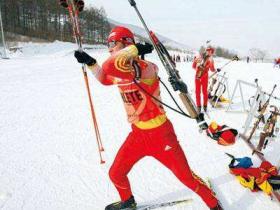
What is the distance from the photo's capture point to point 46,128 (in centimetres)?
737

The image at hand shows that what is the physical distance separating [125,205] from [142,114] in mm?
1290

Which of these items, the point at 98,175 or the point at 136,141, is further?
the point at 98,175

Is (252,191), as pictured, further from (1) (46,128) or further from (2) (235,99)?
(2) (235,99)

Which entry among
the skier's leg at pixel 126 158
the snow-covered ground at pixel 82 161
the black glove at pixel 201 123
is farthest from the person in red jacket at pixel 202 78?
the black glove at pixel 201 123

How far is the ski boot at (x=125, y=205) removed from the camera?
3865 millimetres

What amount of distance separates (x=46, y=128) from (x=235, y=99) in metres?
7.55

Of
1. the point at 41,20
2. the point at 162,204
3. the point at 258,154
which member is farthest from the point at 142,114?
the point at 41,20

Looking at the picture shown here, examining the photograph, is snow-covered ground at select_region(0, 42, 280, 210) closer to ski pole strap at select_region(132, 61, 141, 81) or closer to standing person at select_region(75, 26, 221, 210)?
standing person at select_region(75, 26, 221, 210)

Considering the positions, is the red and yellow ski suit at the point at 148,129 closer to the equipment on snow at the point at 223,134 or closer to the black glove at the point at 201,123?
the black glove at the point at 201,123

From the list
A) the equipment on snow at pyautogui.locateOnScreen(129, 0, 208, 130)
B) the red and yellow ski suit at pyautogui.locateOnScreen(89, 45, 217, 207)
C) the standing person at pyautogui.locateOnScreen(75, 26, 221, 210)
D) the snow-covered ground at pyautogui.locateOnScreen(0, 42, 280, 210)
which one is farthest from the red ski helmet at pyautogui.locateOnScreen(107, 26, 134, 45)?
the snow-covered ground at pyautogui.locateOnScreen(0, 42, 280, 210)

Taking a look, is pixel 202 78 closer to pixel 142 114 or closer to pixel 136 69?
pixel 142 114

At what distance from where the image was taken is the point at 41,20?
6762cm

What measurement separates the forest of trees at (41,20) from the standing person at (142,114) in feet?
201

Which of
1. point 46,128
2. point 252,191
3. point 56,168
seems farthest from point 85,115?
point 252,191
